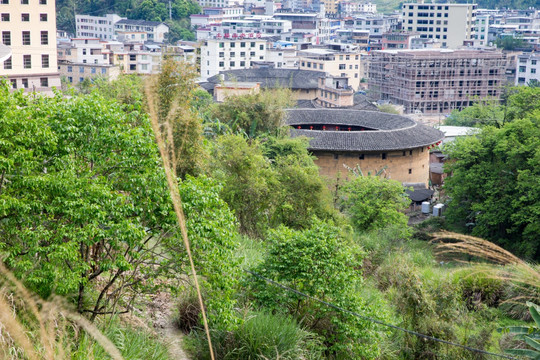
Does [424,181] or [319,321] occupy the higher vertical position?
[319,321]

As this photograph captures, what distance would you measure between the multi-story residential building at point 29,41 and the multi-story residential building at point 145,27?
1255 inches

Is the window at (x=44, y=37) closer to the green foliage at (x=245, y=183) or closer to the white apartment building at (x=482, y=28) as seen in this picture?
the green foliage at (x=245, y=183)

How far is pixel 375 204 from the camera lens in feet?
49.2

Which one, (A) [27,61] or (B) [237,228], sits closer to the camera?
(B) [237,228]

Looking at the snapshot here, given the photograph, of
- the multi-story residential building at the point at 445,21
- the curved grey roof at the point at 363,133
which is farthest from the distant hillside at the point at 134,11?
the curved grey roof at the point at 363,133

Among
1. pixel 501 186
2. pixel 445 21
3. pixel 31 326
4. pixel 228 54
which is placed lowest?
pixel 501 186

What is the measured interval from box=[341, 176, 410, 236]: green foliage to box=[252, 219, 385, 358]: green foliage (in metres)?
8.33

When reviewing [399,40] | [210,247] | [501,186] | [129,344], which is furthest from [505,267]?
[399,40]

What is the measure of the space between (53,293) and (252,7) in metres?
81.0

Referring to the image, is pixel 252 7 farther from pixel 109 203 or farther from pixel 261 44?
pixel 109 203

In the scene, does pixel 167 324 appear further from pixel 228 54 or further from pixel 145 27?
pixel 145 27

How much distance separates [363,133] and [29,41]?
13.4m

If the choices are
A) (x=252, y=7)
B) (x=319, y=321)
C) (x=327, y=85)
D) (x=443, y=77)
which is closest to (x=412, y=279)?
(x=319, y=321)

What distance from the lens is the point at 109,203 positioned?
188 inches
